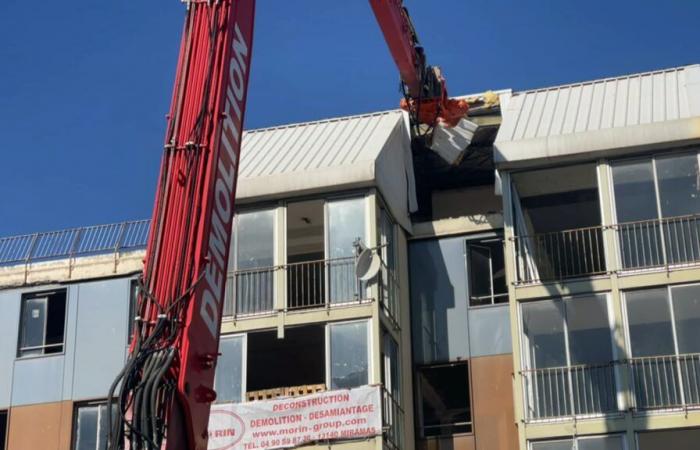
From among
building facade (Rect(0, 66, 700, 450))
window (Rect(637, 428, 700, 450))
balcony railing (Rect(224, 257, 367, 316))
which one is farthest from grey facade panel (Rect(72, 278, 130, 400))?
window (Rect(637, 428, 700, 450))

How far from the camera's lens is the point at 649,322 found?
30672mm

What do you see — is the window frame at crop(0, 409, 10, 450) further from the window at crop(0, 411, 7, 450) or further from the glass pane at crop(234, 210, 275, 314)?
the glass pane at crop(234, 210, 275, 314)

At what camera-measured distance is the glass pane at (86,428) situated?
34.8 meters

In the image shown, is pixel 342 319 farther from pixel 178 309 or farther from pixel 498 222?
pixel 178 309

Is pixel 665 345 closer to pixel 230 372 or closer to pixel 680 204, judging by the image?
pixel 680 204

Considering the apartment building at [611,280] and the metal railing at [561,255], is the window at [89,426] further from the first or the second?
the metal railing at [561,255]

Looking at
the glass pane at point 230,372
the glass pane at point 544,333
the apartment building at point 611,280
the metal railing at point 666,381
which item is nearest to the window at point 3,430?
the glass pane at point 230,372

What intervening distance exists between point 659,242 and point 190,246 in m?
16.7

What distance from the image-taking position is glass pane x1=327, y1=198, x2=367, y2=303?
106 feet

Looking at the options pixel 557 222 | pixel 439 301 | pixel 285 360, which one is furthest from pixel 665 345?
pixel 285 360

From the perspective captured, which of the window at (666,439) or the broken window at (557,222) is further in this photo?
the broken window at (557,222)

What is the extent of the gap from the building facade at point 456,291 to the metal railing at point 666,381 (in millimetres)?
46

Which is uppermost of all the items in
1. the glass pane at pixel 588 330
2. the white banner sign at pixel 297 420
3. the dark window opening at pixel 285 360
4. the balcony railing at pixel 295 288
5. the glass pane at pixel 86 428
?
the balcony railing at pixel 295 288

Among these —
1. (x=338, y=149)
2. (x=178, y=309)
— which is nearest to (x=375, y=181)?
(x=338, y=149)
